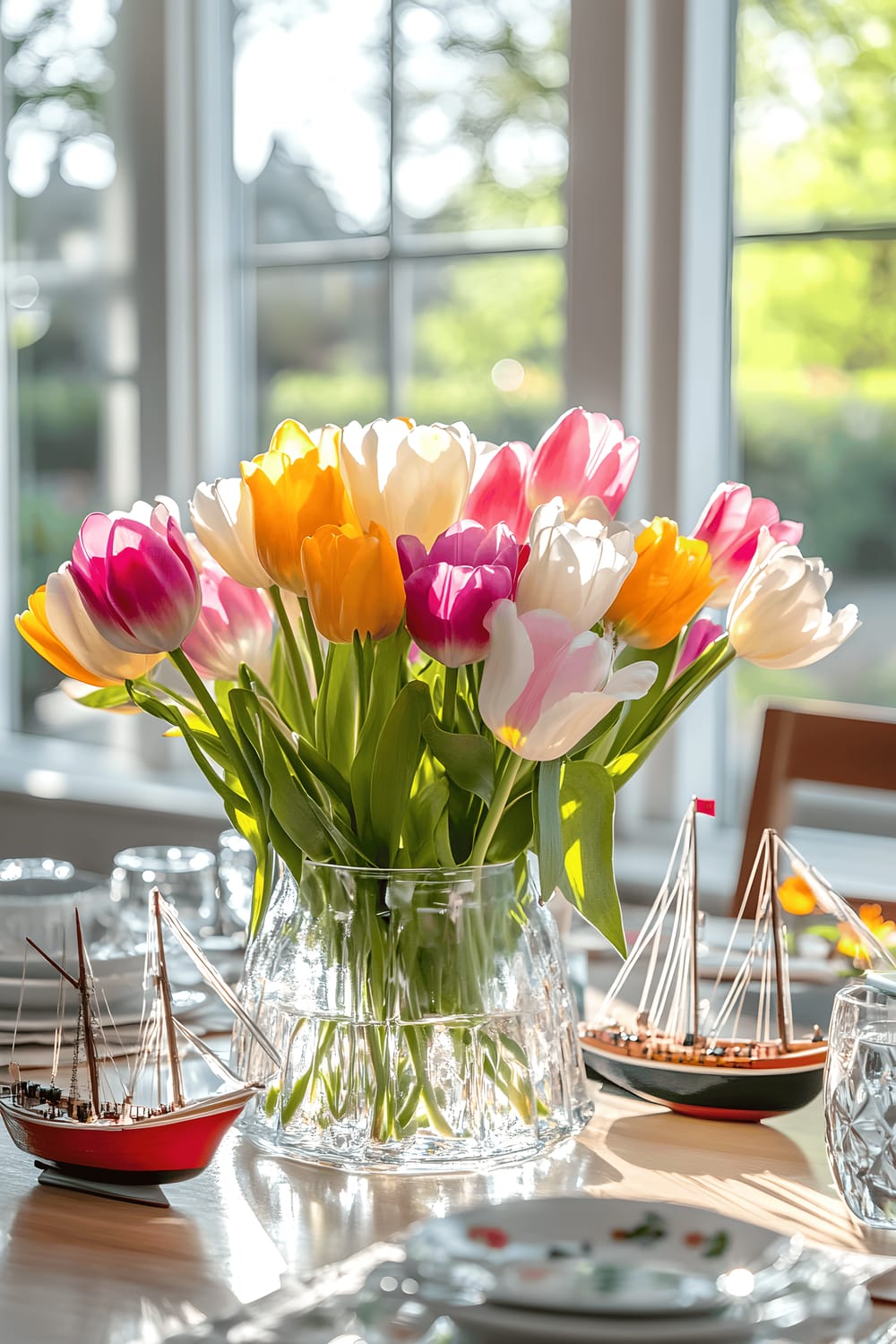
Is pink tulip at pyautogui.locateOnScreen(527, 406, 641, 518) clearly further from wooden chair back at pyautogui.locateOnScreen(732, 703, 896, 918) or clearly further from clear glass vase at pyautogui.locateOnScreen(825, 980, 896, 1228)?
wooden chair back at pyautogui.locateOnScreen(732, 703, 896, 918)

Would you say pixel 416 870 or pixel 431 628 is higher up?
pixel 431 628

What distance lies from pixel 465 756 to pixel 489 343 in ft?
5.31

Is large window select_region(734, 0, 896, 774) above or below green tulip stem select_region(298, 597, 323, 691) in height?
above

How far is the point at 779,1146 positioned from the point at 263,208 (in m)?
2.00

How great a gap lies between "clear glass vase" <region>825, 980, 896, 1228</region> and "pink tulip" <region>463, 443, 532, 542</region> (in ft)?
0.92

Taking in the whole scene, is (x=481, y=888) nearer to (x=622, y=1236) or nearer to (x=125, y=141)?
(x=622, y=1236)

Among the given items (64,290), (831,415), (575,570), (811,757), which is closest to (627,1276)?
(575,570)

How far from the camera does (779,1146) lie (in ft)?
2.80

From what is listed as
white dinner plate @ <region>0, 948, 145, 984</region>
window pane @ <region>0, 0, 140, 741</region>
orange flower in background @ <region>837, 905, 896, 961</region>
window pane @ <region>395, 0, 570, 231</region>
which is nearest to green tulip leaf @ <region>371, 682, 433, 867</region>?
white dinner plate @ <region>0, 948, 145, 984</region>

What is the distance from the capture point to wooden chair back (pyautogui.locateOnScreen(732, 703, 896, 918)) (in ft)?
4.56

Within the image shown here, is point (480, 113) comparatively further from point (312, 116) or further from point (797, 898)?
point (797, 898)

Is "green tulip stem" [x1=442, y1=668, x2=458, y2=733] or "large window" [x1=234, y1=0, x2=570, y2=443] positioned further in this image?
"large window" [x1=234, y1=0, x2=570, y2=443]

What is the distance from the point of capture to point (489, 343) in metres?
2.28

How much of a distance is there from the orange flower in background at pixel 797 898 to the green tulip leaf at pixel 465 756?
0.38m
